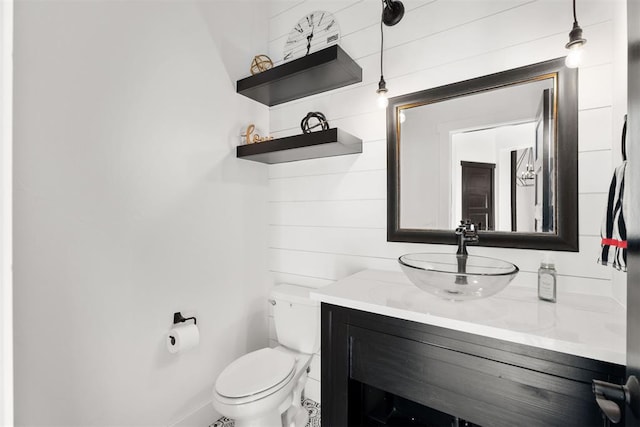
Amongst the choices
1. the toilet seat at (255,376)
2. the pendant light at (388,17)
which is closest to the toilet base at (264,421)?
the toilet seat at (255,376)

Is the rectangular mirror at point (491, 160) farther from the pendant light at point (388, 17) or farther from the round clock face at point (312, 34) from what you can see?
the round clock face at point (312, 34)

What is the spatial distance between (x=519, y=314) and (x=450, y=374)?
0.30 metres

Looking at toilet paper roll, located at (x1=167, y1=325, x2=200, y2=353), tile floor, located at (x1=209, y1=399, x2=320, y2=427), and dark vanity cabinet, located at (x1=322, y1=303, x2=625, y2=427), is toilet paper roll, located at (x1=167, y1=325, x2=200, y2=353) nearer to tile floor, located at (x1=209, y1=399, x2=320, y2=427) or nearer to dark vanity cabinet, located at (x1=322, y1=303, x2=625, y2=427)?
tile floor, located at (x1=209, y1=399, x2=320, y2=427)

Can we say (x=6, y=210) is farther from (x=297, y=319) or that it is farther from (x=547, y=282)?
(x=547, y=282)

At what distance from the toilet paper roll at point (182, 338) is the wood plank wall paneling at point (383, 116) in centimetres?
66

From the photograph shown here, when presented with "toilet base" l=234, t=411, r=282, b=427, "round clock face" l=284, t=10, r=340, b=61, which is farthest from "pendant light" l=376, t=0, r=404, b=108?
"toilet base" l=234, t=411, r=282, b=427

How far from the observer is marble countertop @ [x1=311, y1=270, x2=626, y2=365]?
77 cm

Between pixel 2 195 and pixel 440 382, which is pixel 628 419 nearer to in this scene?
pixel 440 382

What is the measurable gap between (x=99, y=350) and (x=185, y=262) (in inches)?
20.2

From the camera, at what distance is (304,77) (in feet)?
5.44

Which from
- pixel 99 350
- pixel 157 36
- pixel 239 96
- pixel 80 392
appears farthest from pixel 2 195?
pixel 239 96

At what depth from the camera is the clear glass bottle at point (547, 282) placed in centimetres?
105

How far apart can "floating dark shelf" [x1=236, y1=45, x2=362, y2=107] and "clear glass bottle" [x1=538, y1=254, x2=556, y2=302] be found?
4.17 ft

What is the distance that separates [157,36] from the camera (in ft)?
4.82
